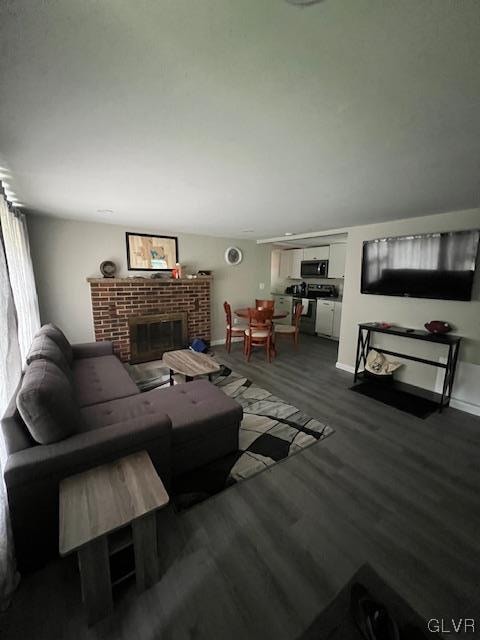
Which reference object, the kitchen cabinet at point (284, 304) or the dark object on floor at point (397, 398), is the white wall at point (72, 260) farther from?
the dark object on floor at point (397, 398)

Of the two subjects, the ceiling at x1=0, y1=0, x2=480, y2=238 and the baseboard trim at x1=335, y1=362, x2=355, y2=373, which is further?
the baseboard trim at x1=335, y1=362, x2=355, y2=373

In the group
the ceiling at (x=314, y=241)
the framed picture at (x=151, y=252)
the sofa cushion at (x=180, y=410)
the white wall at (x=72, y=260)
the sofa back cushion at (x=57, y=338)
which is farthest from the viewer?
the ceiling at (x=314, y=241)

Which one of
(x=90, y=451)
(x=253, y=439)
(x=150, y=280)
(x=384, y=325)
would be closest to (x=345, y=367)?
(x=384, y=325)

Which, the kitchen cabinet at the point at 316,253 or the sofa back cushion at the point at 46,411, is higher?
the kitchen cabinet at the point at 316,253

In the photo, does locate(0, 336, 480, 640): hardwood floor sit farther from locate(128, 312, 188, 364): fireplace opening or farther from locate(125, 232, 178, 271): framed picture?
locate(125, 232, 178, 271): framed picture

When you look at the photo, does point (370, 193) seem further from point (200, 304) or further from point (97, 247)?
point (97, 247)

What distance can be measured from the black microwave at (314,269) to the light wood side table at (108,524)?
5.38 metres

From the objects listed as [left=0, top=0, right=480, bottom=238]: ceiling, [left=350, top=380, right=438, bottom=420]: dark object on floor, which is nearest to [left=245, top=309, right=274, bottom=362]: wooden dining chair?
[left=350, top=380, right=438, bottom=420]: dark object on floor

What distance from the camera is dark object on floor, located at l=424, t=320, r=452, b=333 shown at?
2.81m

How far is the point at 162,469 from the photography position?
1588 millimetres

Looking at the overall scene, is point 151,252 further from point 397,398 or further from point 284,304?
point 397,398

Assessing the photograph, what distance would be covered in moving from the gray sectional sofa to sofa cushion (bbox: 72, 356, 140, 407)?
16mm

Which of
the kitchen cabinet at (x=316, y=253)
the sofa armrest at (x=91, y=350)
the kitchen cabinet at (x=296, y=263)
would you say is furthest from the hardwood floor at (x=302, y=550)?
the kitchen cabinet at (x=296, y=263)

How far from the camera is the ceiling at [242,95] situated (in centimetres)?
70
